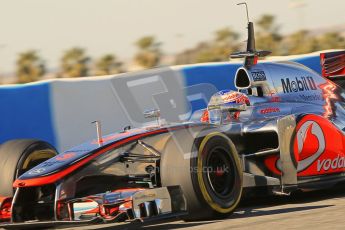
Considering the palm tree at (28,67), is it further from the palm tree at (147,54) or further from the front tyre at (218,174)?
the front tyre at (218,174)

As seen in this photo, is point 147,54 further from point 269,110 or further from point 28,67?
point 269,110

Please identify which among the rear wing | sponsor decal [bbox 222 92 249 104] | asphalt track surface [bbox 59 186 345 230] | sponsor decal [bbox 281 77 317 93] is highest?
the rear wing

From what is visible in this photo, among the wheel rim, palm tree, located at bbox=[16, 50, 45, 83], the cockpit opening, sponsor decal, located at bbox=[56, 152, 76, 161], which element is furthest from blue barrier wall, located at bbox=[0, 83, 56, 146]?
palm tree, located at bbox=[16, 50, 45, 83]

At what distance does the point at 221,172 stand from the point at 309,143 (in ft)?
4.43

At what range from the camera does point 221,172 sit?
7.28 metres

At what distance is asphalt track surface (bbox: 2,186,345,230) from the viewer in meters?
6.38

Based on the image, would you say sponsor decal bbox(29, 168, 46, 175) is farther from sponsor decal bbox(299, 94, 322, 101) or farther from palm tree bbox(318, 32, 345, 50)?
palm tree bbox(318, 32, 345, 50)

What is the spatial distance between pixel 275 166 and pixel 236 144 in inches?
17.7

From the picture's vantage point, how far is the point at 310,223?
635 cm

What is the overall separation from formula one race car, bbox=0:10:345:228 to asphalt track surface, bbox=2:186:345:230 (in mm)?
185

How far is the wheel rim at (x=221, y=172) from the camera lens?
7.19 metres

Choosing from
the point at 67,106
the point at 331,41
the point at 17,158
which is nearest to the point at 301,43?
the point at 331,41

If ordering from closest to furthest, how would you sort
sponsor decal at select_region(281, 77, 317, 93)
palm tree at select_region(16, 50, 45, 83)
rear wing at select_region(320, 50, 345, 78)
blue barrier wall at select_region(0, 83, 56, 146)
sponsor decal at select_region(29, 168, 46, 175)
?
sponsor decal at select_region(29, 168, 46, 175) → sponsor decal at select_region(281, 77, 317, 93) → rear wing at select_region(320, 50, 345, 78) → blue barrier wall at select_region(0, 83, 56, 146) → palm tree at select_region(16, 50, 45, 83)

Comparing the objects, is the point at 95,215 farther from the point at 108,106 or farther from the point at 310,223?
the point at 108,106
